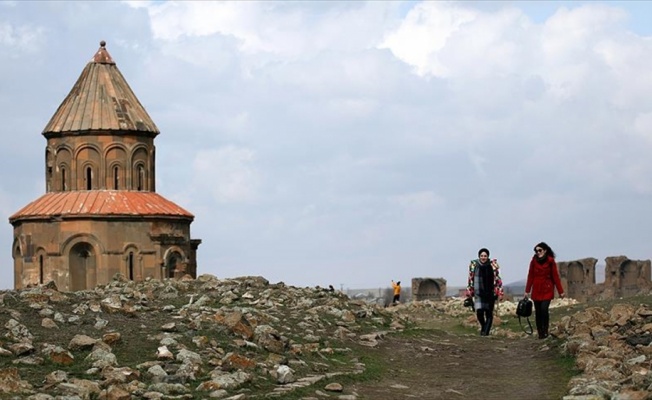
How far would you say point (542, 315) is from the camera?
19844 mm

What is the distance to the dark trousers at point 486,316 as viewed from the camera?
20.9 m

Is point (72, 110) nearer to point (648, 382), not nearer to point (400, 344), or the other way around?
point (400, 344)

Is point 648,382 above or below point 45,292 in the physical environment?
below

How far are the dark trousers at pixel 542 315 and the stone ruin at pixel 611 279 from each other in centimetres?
2506

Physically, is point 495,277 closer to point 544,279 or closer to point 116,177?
point 544,279

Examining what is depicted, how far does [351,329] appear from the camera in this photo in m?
20.6

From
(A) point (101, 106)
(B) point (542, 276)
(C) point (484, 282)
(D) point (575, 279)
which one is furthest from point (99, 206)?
(B) point (542, 276)

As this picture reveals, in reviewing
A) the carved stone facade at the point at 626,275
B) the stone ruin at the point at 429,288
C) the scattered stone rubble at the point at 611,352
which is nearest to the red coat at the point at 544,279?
the scattered stone rubble at the point at 611,352

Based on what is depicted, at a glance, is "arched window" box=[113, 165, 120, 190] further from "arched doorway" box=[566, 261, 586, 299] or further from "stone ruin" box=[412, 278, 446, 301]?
"arched doorway" box=[566, 261, 586, 299]

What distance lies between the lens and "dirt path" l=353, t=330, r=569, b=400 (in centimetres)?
1445

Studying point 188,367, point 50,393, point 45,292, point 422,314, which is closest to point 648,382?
point 188,367

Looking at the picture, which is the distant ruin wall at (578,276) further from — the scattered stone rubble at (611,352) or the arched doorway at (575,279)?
the scattered stone rubble at (611,352)

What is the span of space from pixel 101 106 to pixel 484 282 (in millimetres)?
27054

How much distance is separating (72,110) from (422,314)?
16250mm
